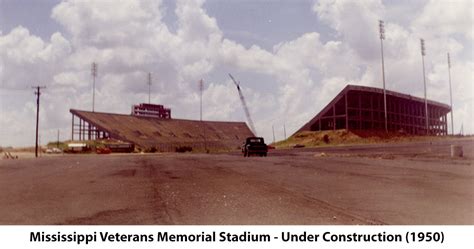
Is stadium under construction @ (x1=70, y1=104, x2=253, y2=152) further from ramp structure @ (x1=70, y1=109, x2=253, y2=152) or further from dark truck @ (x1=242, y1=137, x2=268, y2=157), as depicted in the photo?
dark truck @ (x1=242, y1=137, x2=268, y2=157)

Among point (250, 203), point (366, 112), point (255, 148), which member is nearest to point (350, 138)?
point (366, 112)

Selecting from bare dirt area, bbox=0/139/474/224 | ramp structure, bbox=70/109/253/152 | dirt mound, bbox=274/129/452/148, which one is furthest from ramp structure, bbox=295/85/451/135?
bare dirt area, bbox=0/139/474/224

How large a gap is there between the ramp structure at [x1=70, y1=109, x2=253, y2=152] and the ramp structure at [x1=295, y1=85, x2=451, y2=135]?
28.3 m

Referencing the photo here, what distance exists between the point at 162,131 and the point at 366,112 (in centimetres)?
4966

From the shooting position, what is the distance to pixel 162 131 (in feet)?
388

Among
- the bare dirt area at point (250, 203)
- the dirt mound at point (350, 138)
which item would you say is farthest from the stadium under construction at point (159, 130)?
the bare dirt area at point (250, 203)

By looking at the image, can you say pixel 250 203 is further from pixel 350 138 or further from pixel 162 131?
pixel 162 131

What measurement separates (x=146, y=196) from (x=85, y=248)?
6840 millimetres

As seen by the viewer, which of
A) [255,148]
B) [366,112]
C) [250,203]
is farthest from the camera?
[366,112]

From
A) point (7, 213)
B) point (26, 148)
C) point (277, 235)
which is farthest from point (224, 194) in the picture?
point (26, 148)

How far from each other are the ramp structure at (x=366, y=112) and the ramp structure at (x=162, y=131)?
28349 millimetres

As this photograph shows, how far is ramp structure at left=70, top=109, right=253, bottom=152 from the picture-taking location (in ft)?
339

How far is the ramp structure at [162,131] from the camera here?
10331 cm

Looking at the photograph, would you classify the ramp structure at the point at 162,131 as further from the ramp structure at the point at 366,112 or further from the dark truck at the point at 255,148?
the dark truck at the point at 255,148
